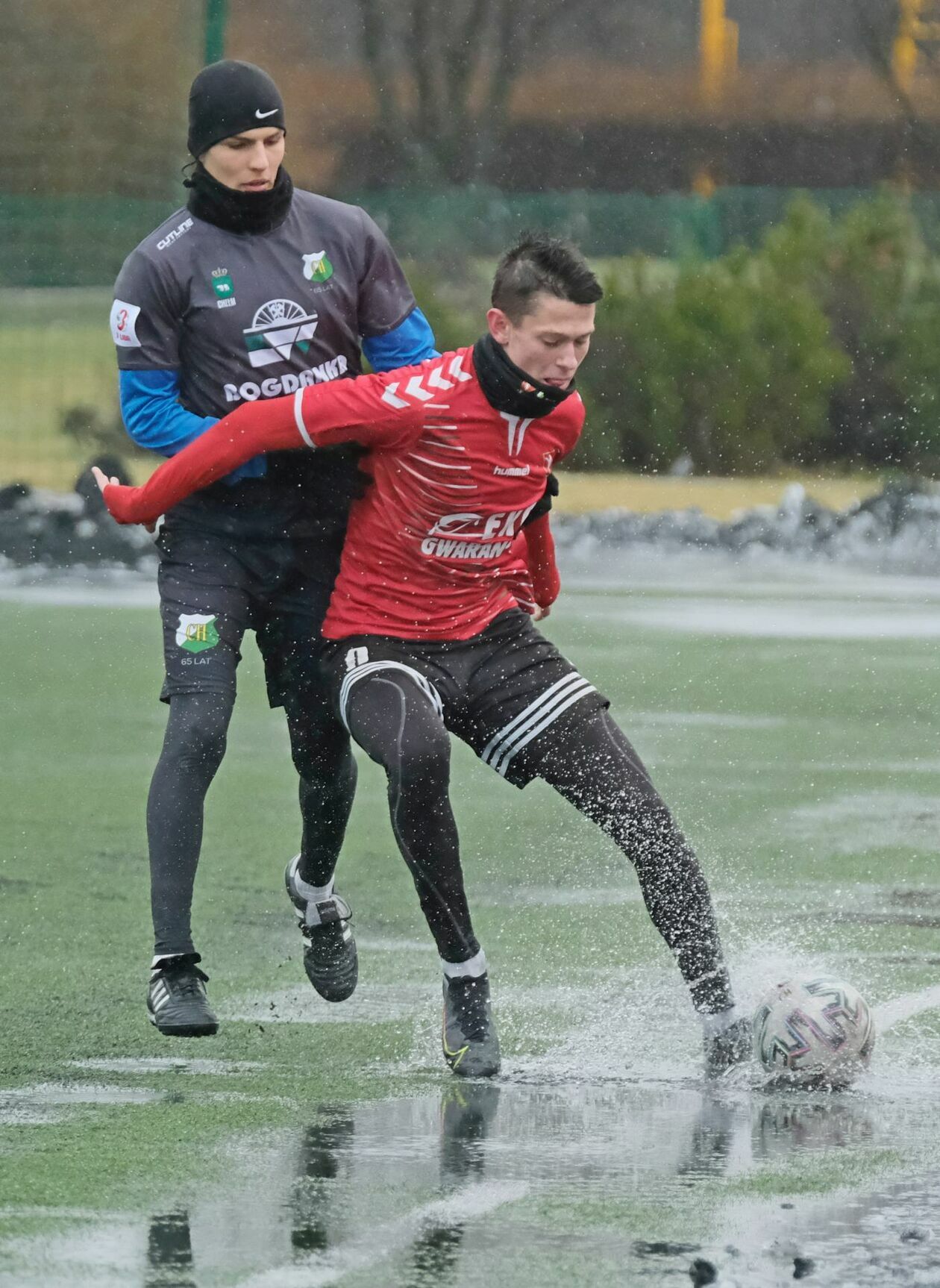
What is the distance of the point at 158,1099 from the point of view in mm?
4711

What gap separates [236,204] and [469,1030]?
1.91 meters

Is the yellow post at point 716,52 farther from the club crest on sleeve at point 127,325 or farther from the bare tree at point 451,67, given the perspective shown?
the club crest on sleeve at point 127,325

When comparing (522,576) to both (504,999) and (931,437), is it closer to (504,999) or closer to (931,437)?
(504,999)

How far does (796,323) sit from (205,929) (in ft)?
39.6

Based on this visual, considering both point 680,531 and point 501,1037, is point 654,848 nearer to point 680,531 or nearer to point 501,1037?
point 501,1037

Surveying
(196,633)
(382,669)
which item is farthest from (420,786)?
(196,633)

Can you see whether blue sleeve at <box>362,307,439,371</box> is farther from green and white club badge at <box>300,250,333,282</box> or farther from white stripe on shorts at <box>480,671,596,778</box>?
white stripe on shorts at <box>480,671,596,778</box>

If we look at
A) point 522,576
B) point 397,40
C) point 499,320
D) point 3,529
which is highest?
point 397,40

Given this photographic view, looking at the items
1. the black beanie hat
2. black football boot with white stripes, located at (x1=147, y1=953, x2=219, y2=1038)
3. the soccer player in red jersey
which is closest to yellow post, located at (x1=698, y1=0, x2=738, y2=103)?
the black beanie hat

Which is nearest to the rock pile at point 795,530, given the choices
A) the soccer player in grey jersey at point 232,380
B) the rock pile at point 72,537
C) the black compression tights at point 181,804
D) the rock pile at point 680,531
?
the rock pile at point 680,531

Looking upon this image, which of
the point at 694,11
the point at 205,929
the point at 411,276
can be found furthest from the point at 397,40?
the point at 205,929

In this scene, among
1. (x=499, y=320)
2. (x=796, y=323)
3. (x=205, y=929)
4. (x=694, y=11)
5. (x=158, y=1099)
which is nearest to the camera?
(x=158, y=1099)

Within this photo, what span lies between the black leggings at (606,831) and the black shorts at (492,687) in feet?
0.15

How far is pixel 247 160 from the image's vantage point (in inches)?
A: 205
